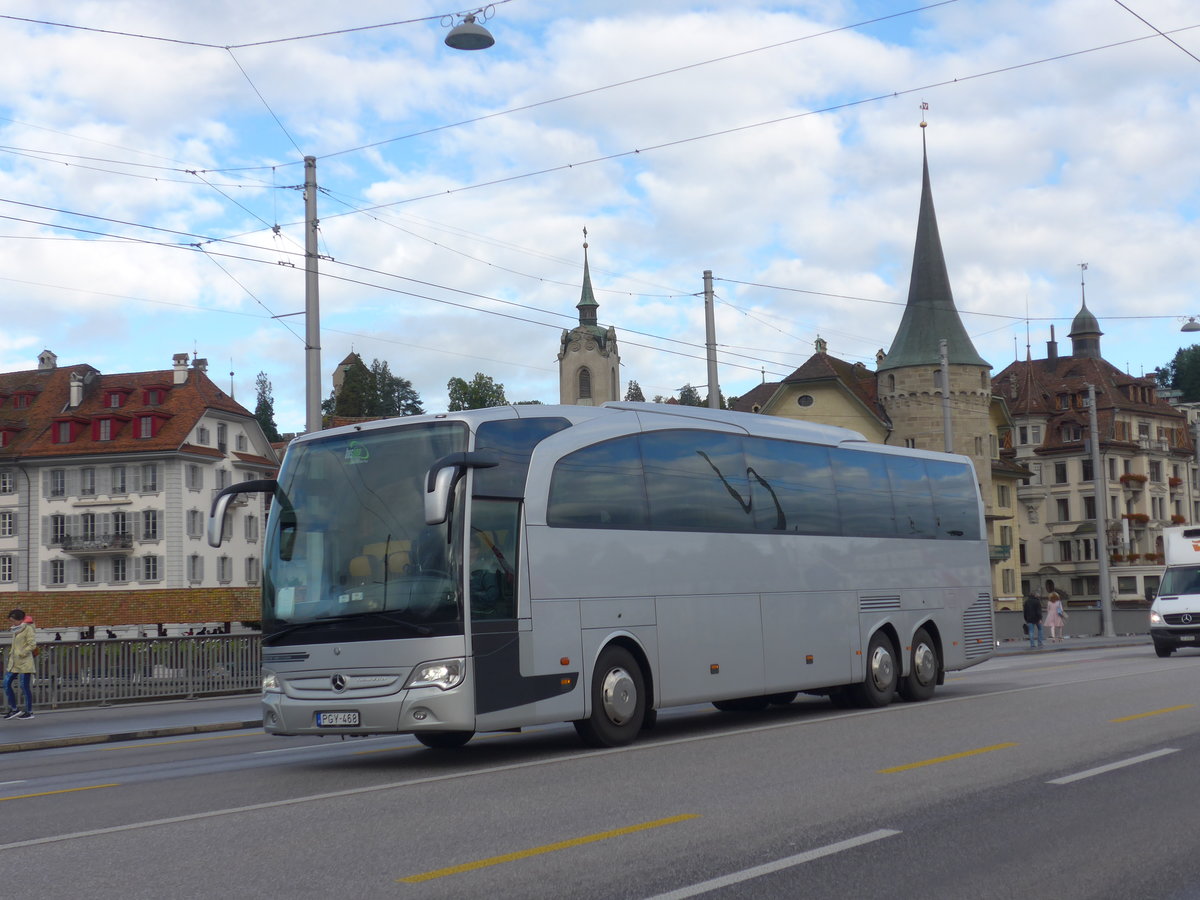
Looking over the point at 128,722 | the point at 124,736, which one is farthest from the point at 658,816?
the point at 128,722

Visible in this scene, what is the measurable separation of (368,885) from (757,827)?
8.59 ft

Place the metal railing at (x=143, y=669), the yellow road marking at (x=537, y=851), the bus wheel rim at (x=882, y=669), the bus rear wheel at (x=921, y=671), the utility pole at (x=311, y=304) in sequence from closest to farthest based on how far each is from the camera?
the yellow road marking at (x=537, y=851), the bus wheel rim at (x=882, y=669), the bus rear wheel at (x=921, y=671), the utility pole at (x=311, y=304), the metal railing at (x=143, y=669)

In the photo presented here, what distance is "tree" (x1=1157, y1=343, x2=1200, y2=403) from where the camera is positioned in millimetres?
122000

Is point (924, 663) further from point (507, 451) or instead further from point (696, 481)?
point (507, 451)

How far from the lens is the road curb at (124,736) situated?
1928 cm

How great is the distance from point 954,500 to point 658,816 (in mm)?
12954

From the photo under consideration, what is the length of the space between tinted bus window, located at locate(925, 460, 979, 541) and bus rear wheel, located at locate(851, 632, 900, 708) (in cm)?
234

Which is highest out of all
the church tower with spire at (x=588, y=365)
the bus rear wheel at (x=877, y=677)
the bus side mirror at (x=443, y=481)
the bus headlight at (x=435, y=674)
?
the church tower with spire at (x=588, y=365)

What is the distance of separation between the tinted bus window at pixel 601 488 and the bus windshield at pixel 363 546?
1273 millimetres

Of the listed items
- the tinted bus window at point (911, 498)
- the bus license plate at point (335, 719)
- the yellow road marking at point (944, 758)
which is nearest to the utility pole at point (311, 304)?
the tinted bus window at point (911, 498)

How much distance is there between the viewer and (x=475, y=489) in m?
13.1

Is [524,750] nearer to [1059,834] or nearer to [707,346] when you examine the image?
[1059,834]

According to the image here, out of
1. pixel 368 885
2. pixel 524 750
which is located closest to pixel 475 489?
pixel 524 750

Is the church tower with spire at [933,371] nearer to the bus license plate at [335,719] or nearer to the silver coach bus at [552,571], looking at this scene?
the silver coach bus at [552,571]
